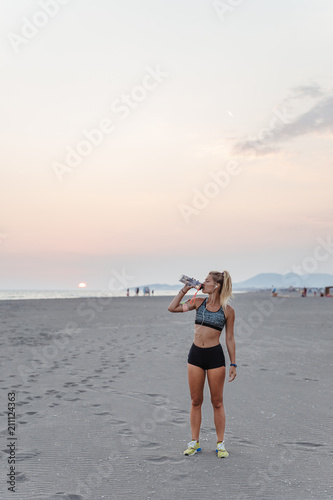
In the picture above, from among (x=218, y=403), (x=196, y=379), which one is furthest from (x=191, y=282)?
(x=218, y=403)

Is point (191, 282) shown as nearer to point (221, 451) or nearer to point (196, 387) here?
point (196, 387)

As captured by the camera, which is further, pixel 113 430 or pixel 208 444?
pixel 113 430

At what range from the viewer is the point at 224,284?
522 cm

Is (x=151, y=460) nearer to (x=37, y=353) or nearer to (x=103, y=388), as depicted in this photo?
(x=103, y=388)

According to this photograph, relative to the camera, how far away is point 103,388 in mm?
8656

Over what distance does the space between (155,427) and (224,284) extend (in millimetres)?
2753

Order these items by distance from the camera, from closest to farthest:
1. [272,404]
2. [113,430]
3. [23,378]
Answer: [113,430] < [272,404] < [23,378]

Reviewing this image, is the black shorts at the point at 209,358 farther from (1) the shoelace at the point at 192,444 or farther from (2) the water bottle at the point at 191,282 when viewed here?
(1) the shoelace at the point at 192,444

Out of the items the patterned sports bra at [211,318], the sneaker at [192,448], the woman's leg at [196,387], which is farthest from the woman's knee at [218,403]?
the patterned sports bra at [211,318]

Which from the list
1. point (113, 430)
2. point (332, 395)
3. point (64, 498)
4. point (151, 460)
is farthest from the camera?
point (332, 395)

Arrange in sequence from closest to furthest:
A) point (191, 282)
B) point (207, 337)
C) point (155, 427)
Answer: point (191, 282)
point (207, 337)
point (155, 427)

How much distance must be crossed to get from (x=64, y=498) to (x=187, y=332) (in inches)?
567

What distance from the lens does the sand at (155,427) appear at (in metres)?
4.52

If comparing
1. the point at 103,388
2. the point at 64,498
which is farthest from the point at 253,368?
the point at 64,498
